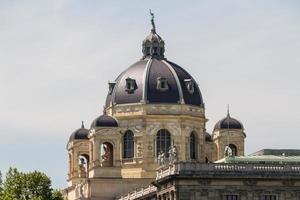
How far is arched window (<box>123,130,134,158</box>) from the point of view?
644 feet

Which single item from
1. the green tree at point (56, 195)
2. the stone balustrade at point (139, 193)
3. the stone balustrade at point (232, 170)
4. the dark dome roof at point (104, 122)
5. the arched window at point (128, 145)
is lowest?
the stone balustrade at point (232, 170)

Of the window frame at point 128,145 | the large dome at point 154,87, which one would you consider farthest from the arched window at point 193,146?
the window frame at point 128,145

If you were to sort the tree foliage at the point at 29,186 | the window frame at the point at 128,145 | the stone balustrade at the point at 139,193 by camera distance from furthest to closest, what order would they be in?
the window frame at the point at 128,145
the tree foliage at the point at 29,186
the stone balustrade at the point at 139,193

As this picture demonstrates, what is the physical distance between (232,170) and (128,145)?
50246 millimetres

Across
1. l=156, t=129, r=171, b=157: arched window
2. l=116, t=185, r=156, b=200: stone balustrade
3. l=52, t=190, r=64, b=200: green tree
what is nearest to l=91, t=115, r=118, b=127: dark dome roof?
l=156, t=129, r=171, b=157: arched window

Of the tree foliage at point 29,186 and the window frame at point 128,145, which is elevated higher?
the window frame at point 128,145

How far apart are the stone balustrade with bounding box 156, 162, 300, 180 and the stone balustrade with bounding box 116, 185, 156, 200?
20306mm

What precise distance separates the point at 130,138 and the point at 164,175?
43731 millimetres

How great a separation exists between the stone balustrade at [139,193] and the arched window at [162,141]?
10.0m

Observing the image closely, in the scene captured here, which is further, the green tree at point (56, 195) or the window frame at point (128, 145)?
the window frame at point (128, 145)

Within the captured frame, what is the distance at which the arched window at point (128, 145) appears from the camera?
196m

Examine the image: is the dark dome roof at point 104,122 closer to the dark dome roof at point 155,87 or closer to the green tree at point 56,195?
the dark dome roof at point 155,87

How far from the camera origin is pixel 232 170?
486 ft

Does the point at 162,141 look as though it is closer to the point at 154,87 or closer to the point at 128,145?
the point at 128,145
